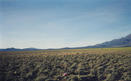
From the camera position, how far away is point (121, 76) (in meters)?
9.32

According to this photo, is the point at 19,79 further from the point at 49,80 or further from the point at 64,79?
the point at 64,79

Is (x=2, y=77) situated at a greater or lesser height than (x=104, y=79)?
greater

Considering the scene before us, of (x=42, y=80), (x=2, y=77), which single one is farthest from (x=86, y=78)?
(x=2, y=77)

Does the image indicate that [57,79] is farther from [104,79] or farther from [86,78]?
[104,79]

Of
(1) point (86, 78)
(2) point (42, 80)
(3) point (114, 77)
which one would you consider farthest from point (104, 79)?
(2) point (42, 80)

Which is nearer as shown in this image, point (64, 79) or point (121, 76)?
point (64, 79)

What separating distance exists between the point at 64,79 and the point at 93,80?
2.72m

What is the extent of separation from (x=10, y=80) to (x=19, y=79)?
79 centimetres

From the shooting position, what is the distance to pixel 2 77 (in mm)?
8594

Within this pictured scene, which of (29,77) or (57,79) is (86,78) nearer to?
(57,79)

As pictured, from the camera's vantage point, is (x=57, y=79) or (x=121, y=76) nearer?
(x=57, y=79)

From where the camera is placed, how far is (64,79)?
28.7ft

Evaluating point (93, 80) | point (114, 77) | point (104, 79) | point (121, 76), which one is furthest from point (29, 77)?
point (121, 76)

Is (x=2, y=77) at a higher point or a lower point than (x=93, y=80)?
higher
